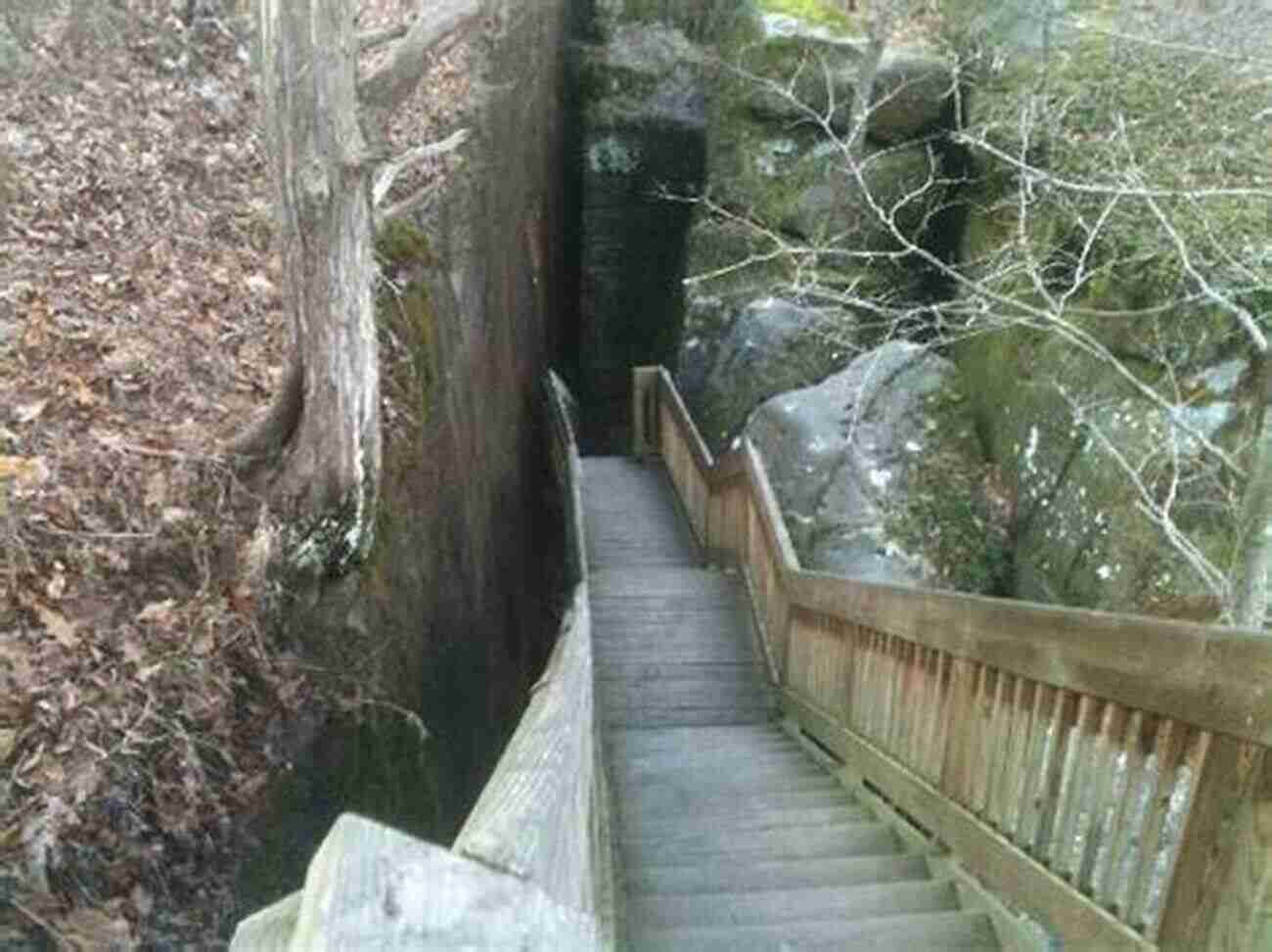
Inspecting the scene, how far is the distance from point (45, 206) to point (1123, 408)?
28.2 ft

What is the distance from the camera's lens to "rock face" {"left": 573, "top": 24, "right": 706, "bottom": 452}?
18359 mm

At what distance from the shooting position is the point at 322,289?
455 cm

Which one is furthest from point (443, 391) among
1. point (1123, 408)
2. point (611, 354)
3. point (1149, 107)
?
point (611, 354)

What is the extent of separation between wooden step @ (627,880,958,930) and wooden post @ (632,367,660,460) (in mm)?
11745

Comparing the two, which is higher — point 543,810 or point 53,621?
point 543,810

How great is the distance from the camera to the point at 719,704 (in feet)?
27.9

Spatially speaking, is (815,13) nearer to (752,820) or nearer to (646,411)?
(646,411)

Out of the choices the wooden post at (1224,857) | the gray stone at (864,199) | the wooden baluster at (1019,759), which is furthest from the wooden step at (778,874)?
the gray stone at (864,199)

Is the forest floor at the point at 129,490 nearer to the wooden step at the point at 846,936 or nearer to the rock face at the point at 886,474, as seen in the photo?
the wooden step at the point at 846,936

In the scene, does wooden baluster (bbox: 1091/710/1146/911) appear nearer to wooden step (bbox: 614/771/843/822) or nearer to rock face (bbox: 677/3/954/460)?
wooden step (bbox: 614/771/843/822)

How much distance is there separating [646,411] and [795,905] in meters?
12.3

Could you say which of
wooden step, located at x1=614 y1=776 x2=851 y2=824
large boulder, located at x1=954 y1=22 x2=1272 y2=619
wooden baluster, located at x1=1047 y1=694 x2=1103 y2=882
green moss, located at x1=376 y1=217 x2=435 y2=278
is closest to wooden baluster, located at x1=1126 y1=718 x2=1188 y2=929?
wooden baluster, located at x1=1047 y1=694 x2=1103 y2=882

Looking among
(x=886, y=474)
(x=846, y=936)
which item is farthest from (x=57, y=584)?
(x=886, y=474)

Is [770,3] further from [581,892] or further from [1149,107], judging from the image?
[581,892]
